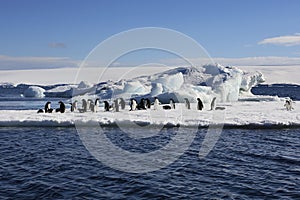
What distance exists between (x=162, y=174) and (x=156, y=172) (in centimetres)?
23

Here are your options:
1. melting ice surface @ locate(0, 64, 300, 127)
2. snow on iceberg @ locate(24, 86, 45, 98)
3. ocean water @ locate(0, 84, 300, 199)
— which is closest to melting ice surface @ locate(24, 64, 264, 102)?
melting ice surface @ locate(0, 64, 300, 127)

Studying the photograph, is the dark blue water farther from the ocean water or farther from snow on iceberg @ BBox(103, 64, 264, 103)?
snow on iceberg @ BBox(103, 64, 264, 103)

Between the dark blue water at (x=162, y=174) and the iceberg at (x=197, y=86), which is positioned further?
the iceberg at (x=197, y=86)

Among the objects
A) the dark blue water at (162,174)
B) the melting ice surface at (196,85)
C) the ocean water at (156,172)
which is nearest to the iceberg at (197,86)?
the melting ice surface at (196,85)

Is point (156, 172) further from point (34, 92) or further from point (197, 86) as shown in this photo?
point (34, 92)

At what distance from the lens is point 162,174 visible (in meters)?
9.40

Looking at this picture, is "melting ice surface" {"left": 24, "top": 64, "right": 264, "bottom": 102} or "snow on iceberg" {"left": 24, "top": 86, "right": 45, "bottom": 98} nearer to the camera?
"melting ice surface" {"left": 24, "top": 64, "right": 264, "bottom": 102}

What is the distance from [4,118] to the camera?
18234mm

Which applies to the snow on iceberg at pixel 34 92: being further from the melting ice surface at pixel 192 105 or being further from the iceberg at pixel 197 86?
the iceberg at pixel 197 86

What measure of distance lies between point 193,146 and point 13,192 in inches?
259

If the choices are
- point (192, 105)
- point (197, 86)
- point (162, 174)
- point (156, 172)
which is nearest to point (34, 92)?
point (197, 86)

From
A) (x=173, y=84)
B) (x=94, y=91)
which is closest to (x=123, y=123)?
(x=173, y=84)

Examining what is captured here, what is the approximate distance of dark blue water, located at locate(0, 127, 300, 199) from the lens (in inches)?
310

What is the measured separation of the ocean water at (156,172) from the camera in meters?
Answer: 7.91
